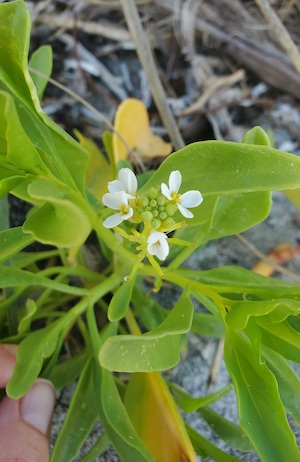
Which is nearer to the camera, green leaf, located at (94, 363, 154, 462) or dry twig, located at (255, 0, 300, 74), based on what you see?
green leaf, located at (94, 363, 154, 462)

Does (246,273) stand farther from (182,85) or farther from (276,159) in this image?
(182,85)

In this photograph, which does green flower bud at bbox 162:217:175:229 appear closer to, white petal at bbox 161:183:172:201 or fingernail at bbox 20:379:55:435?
white petal at bbox 161:183:172:201

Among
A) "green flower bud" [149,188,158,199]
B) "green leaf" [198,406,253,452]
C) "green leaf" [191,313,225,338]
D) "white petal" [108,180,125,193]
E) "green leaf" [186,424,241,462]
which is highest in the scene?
"white petal" [108,180,125,193]

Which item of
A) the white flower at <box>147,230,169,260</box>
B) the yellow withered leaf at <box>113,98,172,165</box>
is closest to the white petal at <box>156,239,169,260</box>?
the white flower at <box>147,230,169,260</box>

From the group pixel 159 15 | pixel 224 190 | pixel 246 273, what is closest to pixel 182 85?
pixel 159 15

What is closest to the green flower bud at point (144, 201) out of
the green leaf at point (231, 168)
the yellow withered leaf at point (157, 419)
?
the green leaf at point (231, 168)

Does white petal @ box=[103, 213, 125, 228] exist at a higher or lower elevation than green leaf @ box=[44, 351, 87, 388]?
higher
